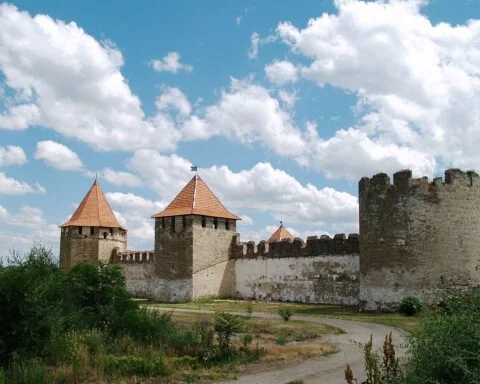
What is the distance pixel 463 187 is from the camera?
24.0 m

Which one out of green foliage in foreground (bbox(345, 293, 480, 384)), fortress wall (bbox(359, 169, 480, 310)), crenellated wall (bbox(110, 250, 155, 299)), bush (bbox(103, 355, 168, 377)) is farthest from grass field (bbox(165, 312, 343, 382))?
crenellated wall (bbox(110, 250, 155, 299))

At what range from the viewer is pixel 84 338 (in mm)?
13453

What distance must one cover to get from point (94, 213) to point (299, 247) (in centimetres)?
1718

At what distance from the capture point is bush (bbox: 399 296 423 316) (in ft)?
72.4

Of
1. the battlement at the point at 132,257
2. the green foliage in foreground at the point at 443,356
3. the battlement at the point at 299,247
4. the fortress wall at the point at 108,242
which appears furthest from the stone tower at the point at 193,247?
the green foliage in foreground at the point at 443,356

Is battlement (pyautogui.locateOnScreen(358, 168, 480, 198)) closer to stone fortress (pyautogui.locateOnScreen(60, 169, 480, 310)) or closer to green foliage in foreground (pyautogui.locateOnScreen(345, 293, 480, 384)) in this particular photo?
stone fortress (pyautogui.locateOnScreen(60, 169, 480, 310))

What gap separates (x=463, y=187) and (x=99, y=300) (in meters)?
15.6

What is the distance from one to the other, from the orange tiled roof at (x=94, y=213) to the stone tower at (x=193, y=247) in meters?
7.87

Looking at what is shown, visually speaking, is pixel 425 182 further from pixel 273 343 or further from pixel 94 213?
pixel 94 213

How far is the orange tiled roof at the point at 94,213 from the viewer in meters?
40.8

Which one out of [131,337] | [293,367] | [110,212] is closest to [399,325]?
[293,367]

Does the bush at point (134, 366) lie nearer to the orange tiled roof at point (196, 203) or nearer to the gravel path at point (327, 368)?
the gravel path at point (327, 368)

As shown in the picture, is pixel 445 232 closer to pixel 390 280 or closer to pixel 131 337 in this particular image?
pixel 390 280

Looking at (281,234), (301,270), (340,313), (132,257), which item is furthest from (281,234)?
(340,313)
